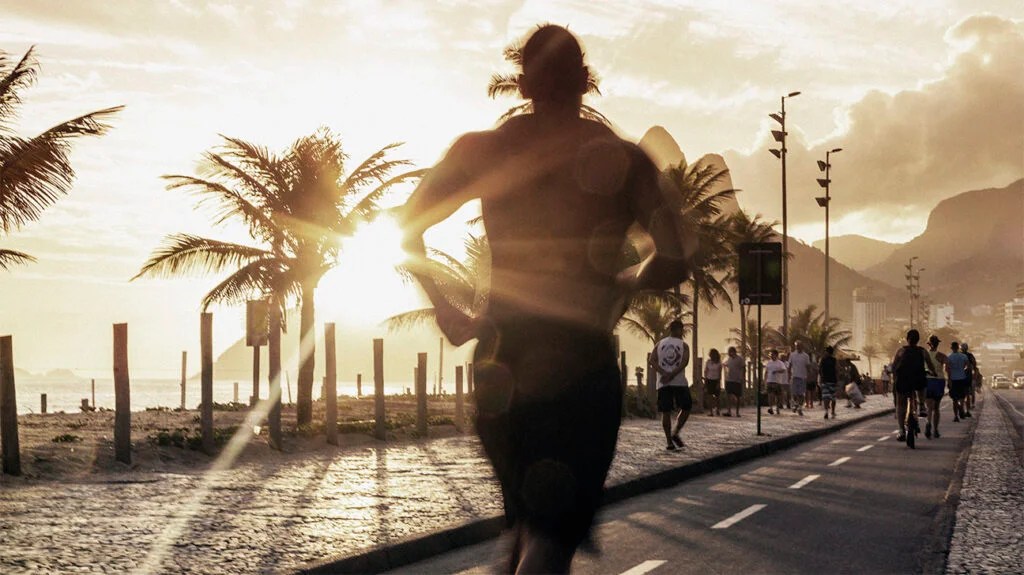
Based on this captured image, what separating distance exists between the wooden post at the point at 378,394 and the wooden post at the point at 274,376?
1945 millimetres

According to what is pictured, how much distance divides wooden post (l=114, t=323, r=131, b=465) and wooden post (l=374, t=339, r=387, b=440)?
524cm

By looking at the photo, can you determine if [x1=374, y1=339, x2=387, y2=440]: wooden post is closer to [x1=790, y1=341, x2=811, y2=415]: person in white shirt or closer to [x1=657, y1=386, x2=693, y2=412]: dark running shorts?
[x1=657, y1=386, x2=693, y2=412]: dark running shorts

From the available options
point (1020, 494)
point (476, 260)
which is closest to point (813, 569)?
point (1020, 494)

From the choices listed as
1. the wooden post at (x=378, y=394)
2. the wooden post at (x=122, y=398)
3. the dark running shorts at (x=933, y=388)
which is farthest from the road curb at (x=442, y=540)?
the dark running shorts at (x=933, y=388)

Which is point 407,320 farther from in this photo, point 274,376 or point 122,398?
point 122,398

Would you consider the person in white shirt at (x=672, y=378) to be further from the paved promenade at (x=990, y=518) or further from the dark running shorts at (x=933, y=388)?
Answer: the dark running shorts at (x=933, y=388)

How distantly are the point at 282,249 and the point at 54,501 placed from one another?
15352 millimetres

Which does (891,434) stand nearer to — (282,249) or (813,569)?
(282,249)

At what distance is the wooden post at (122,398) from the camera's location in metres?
14.0

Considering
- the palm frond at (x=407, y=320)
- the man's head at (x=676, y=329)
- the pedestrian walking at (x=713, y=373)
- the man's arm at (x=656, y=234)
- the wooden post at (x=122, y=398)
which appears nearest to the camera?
the man's arm at (x=656, y=234)

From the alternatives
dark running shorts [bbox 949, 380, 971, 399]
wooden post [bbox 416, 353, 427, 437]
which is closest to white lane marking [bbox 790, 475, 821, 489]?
wooden post [bbox 416, 353, 427, 437]

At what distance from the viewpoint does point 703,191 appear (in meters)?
47.2

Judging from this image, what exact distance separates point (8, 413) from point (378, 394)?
24.4 feet

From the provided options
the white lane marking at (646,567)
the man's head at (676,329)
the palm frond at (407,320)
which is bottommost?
the white lane marking at (646,567)
